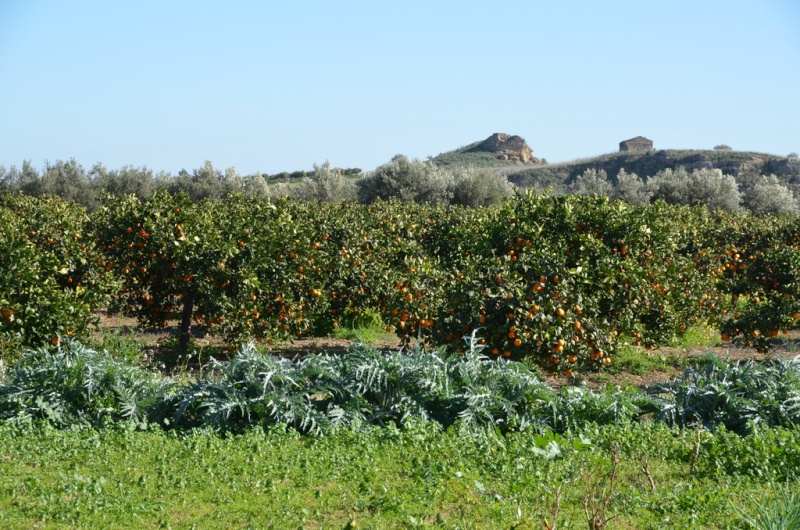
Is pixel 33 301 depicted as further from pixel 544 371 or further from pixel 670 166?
pixel 670 166

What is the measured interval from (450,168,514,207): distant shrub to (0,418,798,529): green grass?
92.9 feet

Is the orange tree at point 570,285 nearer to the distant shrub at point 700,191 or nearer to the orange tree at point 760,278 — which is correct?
the orange tree at point 760,278

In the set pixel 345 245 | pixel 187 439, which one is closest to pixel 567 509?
pixel 187 439

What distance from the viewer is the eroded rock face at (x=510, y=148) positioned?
69188 millimetres

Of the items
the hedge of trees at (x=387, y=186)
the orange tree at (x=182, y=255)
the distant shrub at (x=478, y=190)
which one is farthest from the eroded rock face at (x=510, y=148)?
the orange tree at (x=182, y=255)

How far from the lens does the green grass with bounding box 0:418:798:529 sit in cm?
406

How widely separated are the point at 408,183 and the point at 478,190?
3.17 meters

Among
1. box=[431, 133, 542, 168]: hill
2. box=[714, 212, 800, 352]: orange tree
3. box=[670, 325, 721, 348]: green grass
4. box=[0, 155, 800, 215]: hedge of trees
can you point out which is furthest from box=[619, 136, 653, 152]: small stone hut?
box=[670, 325, 721, 348]: green grass

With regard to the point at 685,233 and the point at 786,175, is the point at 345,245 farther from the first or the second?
the point at 786,175

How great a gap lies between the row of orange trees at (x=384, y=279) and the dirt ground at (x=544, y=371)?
401 mm

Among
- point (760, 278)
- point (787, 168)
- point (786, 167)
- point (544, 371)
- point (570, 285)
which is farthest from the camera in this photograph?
point (786, 167)

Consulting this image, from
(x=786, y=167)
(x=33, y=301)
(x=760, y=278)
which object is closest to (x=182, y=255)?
(x=33, y=301)

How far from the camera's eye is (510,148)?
70125 mm

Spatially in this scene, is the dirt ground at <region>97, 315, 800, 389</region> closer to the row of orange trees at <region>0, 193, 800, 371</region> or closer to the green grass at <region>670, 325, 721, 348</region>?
the green grass at <region>670, 325, 721, 348</region>
